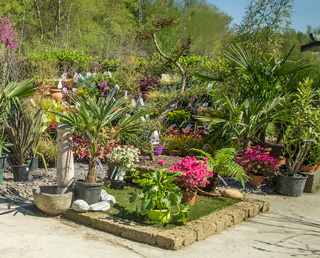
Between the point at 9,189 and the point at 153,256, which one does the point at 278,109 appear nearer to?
the point at 153,256

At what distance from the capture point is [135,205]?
A: 5.47 metres

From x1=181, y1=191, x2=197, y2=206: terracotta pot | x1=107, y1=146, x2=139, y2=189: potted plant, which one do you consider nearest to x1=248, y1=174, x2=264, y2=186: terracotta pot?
x1=181, y1=191, x2=197, y2=206: terracotta pot

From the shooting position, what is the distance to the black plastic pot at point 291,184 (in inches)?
272

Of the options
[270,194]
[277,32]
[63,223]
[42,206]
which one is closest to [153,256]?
[63,223]

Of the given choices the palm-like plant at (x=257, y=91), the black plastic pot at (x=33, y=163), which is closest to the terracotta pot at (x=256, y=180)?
the palm-like plant at (x=257, y=91)

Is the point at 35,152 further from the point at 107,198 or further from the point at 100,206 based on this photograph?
the point at 100,206

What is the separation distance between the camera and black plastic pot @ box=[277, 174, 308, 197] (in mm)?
6914

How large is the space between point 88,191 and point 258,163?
3.52 metres

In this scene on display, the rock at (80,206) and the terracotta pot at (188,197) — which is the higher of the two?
the terracotta pot at (188,197)

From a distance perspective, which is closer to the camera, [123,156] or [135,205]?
[135,205]

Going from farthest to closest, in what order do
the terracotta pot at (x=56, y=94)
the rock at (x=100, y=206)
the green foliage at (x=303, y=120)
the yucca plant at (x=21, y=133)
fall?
the terracotta pot at (x=56, y=94) < the green foliage at (x=303, y=120) < the yucca plant at (x=21, y=133) < the rock at (x=100, y=206)

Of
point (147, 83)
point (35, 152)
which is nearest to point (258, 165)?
point (35, 152)

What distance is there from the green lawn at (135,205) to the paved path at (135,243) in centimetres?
45

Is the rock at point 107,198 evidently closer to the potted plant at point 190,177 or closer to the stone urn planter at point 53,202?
the stone urn planter at point 53,202
